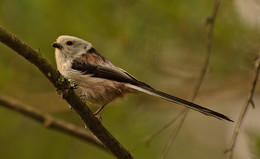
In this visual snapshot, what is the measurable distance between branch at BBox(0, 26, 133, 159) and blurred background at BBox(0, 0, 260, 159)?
5.09 ft

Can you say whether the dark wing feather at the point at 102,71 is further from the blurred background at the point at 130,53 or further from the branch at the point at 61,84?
the blurred background at the point at 130,53

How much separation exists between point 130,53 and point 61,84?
2962 mm

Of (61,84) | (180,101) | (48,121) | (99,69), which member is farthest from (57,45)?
(180,101)

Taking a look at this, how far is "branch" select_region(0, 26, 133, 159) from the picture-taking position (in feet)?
8.67

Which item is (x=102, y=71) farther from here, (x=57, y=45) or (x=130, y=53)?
(x=130, y=53)

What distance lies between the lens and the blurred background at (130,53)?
5.30 metres

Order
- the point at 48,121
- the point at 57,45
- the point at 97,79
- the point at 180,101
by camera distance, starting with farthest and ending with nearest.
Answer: the point at 48,121
the point at 57,45
the point at 97,79
the point at 180,101

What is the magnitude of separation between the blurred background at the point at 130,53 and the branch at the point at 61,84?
1552 millimetres

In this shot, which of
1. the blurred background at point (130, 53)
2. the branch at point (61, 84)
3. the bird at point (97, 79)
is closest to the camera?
the branch at point (61, 84)

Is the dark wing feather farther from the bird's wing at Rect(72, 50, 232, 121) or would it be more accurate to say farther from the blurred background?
the blurred background

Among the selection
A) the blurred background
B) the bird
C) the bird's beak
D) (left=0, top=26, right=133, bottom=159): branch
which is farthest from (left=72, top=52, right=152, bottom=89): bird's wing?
the blurred background

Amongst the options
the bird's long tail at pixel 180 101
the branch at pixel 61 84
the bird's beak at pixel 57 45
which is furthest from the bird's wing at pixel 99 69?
the branch at pixel 61 84

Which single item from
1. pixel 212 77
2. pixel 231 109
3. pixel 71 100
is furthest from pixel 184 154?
pixel 71 100

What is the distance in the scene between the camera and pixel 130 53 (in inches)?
225
